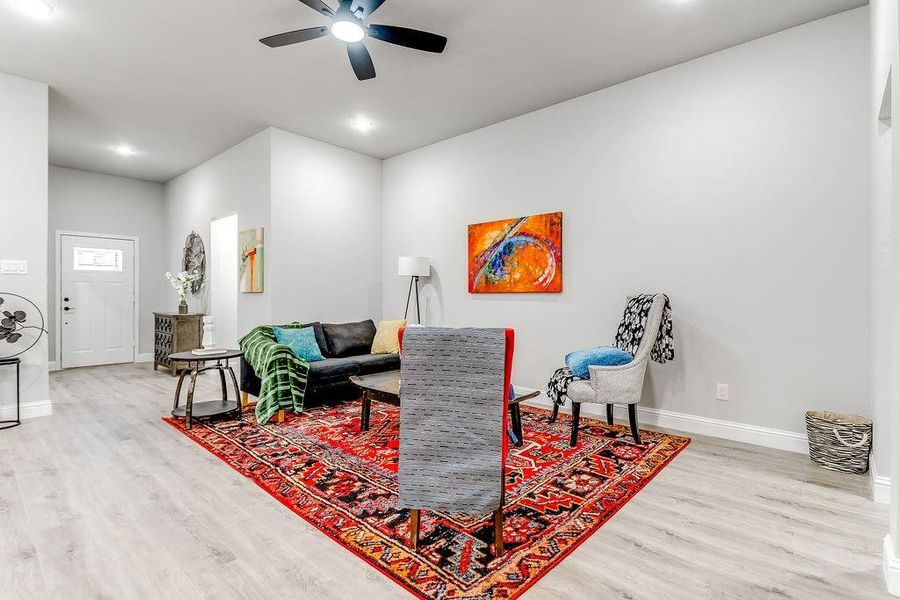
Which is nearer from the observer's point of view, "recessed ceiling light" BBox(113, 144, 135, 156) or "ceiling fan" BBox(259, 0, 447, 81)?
"ceiling fan" BBox(259, 0, 447, 81)

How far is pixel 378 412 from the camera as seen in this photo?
159 inches

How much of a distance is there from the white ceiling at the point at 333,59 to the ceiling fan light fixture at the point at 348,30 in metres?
0.32

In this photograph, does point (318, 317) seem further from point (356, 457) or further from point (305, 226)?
point (356, 457)

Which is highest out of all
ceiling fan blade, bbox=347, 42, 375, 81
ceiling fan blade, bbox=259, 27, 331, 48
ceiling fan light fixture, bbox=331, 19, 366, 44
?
ceiling fan light fixture, bbox=331, 19, 366, 44

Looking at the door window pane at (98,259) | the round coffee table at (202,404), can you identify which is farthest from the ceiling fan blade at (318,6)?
the door window pane at (98,259)

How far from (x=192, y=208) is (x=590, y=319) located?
5.74 meters

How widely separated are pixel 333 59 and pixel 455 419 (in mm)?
3030

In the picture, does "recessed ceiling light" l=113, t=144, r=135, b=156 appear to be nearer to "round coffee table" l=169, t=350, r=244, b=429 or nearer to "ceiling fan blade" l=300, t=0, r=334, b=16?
"round coffee table" l=169, t=350, r=244, b=429

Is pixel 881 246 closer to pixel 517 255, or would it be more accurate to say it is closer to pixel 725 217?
pixel 725 217

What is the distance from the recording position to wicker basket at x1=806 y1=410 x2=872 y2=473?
8.66ft

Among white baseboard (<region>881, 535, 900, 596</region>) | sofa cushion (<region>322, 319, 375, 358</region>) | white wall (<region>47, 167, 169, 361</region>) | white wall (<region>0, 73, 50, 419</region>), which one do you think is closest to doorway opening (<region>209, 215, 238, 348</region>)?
white wall (<region>47, 167, 169, 361</region>)

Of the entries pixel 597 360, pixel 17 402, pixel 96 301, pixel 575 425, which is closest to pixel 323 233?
pixel 17 402

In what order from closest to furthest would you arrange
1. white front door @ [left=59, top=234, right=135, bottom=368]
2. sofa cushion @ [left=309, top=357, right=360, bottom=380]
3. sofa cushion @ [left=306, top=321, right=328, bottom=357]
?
sofa cushion @ [left=309, top=357, right=360, bottom=380], sofa cushion @ [left=306, top=321, right=328, bottom=357], white front door @ [left=59, top=234, right=135, bottom=368]

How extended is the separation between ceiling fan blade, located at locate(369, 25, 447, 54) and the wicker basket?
3.29 m
